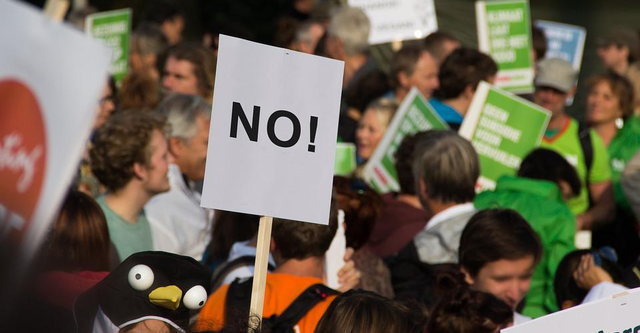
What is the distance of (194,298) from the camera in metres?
2.57

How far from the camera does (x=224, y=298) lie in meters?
3.54

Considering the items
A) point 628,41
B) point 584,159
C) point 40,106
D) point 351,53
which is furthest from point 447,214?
point 628,41

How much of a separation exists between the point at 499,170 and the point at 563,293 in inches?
81.3

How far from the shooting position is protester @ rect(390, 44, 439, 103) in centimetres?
693

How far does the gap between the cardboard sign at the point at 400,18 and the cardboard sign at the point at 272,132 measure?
4.81 metres

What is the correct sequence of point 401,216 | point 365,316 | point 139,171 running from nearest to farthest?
1. point 365,316
2. point 139,171
3. point 401,216

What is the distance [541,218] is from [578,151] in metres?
1.94

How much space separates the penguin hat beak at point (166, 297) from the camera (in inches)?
99.7

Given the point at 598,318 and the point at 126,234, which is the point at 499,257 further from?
the point at 126,234

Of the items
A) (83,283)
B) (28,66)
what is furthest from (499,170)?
(28,66)

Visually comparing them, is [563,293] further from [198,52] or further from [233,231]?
[198,52]

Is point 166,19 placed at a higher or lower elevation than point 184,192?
higher

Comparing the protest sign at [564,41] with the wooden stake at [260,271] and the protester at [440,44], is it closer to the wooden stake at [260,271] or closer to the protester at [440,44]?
the protester at [440,44]

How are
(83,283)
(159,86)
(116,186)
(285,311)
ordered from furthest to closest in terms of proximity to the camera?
1. (159,86)
2. (116,186)
3. (285,311)
4. (83,283)
